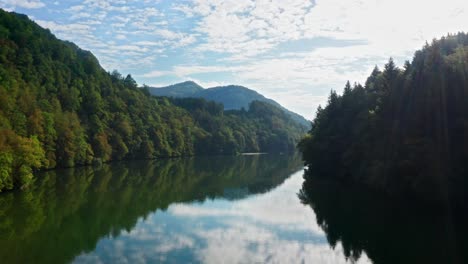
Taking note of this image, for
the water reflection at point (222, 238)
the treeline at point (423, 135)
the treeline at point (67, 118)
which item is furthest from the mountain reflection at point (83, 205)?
the treeline at point (423, 135)

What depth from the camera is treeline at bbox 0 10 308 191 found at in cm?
5395

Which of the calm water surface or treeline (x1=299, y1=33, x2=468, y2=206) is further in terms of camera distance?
treeline (x1=299, y1=33, x2=468, y2=206)

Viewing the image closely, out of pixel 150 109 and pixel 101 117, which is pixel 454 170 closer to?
pixel 101 117

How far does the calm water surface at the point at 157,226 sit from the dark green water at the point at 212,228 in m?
0.06

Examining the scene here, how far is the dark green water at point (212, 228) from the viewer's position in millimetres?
24062

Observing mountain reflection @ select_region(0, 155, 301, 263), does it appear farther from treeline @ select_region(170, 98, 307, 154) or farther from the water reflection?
treeline @ select_region(170, 98, 307, 154)

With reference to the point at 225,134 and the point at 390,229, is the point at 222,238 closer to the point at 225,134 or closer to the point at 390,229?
the point at 390,229

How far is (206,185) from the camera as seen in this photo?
58.8 meters

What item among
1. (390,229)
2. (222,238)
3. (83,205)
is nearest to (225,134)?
(83,205)

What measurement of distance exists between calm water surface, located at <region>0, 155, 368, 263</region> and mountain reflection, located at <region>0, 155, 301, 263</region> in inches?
2.4

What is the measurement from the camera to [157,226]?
31781mm

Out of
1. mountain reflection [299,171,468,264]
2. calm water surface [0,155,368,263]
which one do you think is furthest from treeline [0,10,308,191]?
mountain reflection [299,171,468,264]

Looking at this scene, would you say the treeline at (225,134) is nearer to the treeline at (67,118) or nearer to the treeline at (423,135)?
the treeline at (67,118)

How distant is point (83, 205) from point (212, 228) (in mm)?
13923
